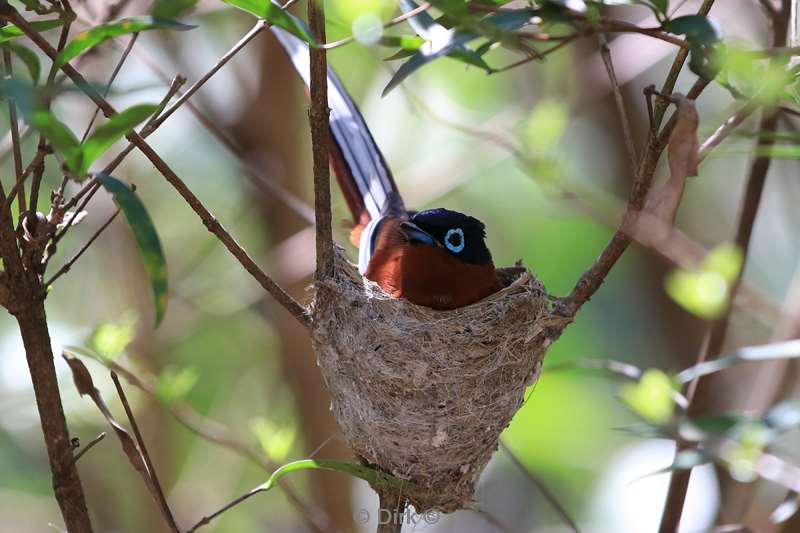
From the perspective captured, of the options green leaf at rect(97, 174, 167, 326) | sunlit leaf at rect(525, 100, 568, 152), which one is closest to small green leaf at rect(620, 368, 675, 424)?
sunlit leaf at rect(525, 100, 568, 152)

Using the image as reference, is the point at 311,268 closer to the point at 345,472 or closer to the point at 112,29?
the point at 345,472

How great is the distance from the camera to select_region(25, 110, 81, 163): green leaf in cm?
149

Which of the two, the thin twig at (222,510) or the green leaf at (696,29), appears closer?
the green leaf at (696,29)

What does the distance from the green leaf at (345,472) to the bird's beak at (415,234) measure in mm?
1251

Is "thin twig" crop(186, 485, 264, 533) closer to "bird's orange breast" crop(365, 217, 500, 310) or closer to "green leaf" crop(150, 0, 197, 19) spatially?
"green leaf" crop(150, 0, 197, 19)

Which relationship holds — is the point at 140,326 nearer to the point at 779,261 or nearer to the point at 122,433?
the point at 122,433

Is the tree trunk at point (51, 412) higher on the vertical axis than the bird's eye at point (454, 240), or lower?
lower

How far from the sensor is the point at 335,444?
606 cm

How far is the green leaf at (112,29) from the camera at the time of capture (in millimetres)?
1734

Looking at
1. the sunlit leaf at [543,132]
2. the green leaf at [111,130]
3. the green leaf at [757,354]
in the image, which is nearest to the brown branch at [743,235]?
the green leaf at [757,354]

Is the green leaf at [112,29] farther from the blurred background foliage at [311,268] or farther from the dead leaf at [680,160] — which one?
the blurred background foliage at [311,268]

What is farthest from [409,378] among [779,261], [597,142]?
[779,261]

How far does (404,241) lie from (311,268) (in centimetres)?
172

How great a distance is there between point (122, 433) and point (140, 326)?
3.54 meters
